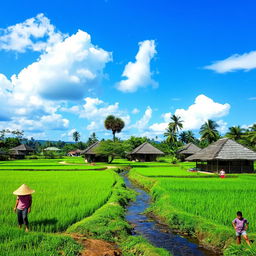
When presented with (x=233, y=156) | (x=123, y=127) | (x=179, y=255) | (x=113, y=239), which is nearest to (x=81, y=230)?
(x=113, y=239)

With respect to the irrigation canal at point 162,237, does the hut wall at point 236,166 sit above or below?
above

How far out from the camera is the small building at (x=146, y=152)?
4602 centimetres

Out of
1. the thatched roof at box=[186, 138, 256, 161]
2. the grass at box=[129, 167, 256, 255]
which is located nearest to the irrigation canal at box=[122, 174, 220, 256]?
the grass at box=[129, 167, 256, 255]

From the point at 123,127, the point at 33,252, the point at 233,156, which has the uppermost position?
the point at 123,127

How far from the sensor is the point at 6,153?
55625 millimetres

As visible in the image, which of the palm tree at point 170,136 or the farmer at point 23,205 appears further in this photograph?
the palm tree at point 170,136

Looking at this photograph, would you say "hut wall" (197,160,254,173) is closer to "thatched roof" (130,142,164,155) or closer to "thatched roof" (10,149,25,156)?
"thatched roof" (130,142,164,155)

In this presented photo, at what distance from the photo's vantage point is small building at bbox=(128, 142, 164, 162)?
46.0 meters

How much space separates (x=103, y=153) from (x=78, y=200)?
28.3 meters

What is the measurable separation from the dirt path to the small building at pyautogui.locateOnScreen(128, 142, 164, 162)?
38.6 m

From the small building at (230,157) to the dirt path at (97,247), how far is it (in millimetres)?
20536

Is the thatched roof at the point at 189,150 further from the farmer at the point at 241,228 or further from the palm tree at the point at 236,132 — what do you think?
the farmer at the point at 241,228

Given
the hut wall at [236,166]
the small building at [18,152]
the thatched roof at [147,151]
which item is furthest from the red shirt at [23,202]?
the small building at [18,152]

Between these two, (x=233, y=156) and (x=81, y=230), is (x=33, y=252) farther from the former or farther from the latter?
(x=233, y=156)
